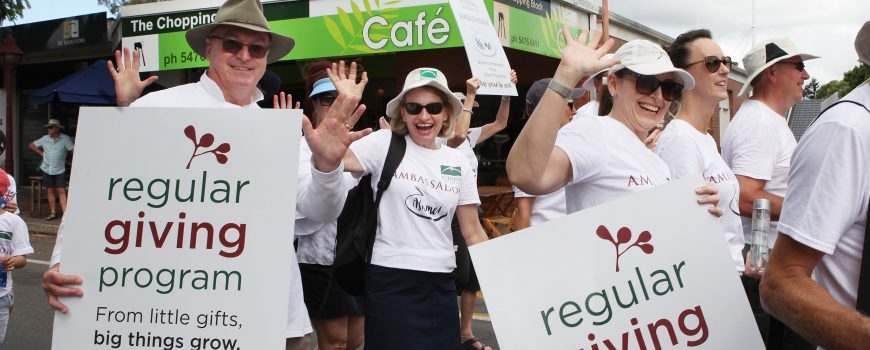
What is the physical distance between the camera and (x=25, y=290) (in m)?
7.43

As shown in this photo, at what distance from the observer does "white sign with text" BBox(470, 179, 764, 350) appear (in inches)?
84.7

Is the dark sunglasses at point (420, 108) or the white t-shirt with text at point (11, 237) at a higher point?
the dark sunglasses at point (420, 108)

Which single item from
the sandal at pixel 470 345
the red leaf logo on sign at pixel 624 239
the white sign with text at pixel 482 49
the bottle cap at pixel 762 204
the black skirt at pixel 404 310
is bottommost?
the sandal at pixel 470 345

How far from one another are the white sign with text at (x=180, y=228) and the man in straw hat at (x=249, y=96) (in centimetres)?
15

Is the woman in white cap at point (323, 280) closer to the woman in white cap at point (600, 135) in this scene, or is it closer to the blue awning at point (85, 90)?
the woman in white cap at point (600, 135)

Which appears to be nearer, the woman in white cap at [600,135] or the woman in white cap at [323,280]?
the woman in white cap at [600,135]

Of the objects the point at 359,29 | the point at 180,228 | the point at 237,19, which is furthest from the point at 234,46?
the point at 359,29

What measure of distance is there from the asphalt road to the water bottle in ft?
9.70

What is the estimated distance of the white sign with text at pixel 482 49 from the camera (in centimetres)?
476

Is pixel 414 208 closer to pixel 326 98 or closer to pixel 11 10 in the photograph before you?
pixel 326 98

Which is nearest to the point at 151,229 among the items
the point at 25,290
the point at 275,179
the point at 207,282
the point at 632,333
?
the point at 207,282

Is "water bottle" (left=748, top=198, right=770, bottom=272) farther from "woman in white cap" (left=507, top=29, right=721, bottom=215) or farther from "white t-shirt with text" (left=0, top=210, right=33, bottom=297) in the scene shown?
"white t-shirt with text" (left=0, top=210, right=33, bottom=297)

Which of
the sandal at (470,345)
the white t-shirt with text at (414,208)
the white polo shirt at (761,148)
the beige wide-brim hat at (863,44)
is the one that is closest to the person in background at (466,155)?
the sandal at (470,345)

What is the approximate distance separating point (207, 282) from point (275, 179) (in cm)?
37
